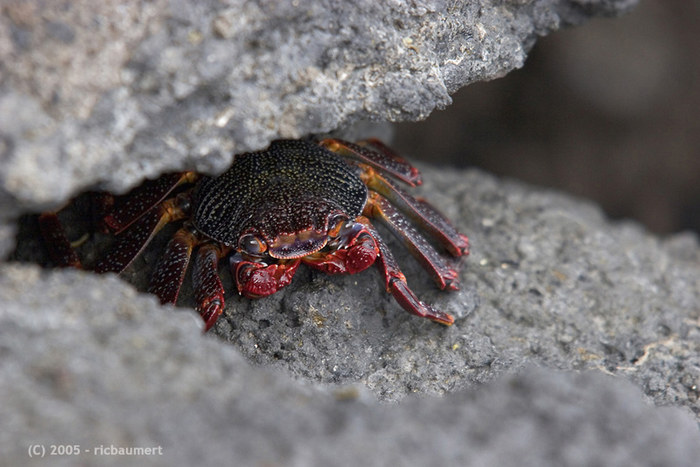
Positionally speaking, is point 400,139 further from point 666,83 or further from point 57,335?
point 57,335

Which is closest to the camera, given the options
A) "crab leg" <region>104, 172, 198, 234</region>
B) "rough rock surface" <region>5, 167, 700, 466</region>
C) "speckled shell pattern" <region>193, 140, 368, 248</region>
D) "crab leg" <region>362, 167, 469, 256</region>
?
"rough rock surface" <region>5, 167, 700, 466</region>

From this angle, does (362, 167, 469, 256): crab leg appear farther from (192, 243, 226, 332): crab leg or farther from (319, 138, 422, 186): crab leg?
(192, 243, 226, 332): crab leg

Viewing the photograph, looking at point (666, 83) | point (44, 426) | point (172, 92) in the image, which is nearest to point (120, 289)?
point (44, 426)

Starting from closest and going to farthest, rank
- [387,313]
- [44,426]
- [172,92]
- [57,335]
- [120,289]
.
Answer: [44,426] < [57,335] < [120,289] < [172,92] < [387,313]

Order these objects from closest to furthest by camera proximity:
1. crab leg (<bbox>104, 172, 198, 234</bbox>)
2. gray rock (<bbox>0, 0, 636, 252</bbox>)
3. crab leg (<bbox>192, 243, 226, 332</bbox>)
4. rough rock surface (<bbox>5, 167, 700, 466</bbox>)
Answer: rough rock surface (<bbox>5, 167, 700, 466</bbox>), gray rock (<bbox>0, 0, 636, 252</bbox>), crab leg (<bbox>192, 243, 226, 332</bbox>), crab leg (<bbox>104, 172, 198, 234</bbox>)

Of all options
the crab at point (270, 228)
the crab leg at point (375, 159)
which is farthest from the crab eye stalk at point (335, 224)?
the crab leg at point (375, 159)

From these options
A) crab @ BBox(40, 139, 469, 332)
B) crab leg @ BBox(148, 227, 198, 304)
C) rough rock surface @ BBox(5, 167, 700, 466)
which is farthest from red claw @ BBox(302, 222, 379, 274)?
crab leg @ BBox(148, 227, 198, 304)

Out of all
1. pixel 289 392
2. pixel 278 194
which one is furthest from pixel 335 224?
pixel 289 392

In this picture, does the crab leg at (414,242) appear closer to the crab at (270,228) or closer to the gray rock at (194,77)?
the crab at (270,228)
